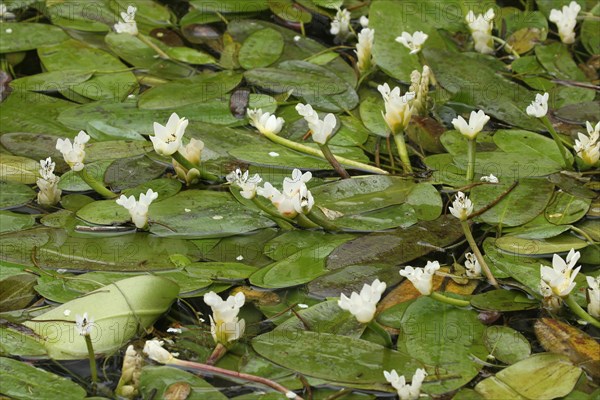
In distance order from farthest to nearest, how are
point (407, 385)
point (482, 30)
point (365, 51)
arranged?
point (482, 30)
point (365, 51)
point (407, 385)

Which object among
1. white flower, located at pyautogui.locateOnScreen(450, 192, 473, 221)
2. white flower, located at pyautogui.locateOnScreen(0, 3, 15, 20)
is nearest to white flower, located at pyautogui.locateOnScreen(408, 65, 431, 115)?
white flower, located at pyautogui.locateOnScreen(450, 192, 473, 221)

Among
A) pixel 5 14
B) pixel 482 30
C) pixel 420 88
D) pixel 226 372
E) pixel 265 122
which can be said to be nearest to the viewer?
pixel 226 372

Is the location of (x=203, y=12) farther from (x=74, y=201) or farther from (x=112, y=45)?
(x=74, y=201)

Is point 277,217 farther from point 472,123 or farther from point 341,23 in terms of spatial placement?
point 341,23

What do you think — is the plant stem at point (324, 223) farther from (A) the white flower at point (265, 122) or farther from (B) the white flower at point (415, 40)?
(B) the white flower at point (415, 40)

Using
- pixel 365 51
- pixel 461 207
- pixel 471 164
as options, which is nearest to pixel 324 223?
pixel 461 207

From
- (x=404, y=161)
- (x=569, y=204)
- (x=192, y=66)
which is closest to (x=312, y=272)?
(x=404, y=161)
